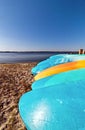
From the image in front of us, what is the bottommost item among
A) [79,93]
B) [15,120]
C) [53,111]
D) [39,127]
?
[15,120]

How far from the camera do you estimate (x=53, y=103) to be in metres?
2.89

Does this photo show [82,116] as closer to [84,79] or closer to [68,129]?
[68,129]

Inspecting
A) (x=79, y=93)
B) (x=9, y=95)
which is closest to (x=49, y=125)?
(x=79, y=93)

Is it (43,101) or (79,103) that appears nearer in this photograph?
(79,103)

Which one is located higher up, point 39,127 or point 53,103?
point 53,103

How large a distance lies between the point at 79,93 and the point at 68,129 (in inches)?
31.5

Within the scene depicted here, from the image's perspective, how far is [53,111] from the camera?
2709mm

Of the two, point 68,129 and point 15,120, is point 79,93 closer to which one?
point 68,129

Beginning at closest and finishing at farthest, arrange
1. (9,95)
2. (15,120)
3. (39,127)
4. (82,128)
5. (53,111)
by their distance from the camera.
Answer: (82,128), (39,127), (53,111), (15,120), (9,95)

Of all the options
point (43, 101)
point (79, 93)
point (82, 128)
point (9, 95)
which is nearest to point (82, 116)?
point (82, 128)

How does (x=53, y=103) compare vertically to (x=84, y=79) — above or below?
below

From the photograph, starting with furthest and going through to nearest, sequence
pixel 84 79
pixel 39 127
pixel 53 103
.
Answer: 1. pixel 84 79
2. pixel 53 103
3. pixel 39 127

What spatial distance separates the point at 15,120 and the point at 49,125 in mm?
1673

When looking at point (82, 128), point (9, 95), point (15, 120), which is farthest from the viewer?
point (9, 95)
